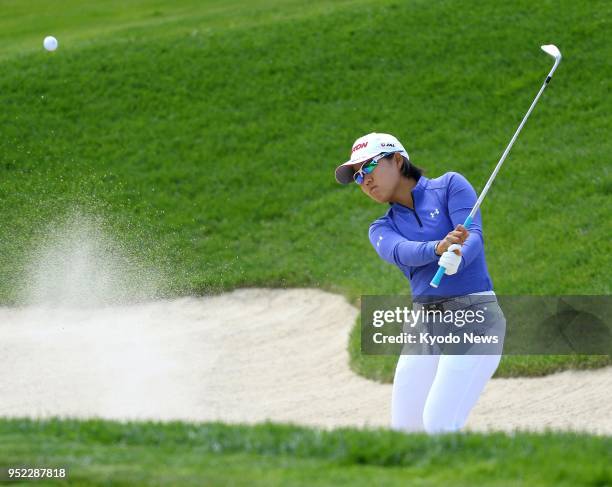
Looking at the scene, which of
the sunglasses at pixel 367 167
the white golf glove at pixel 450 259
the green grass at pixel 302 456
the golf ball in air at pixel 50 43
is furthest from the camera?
the golf ball in air at pixel 50 43

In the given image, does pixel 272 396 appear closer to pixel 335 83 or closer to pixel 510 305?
pixel 510 305

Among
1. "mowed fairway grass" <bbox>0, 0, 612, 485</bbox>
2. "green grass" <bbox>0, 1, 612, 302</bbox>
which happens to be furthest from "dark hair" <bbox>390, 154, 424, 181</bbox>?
"green grass" <bbox>0, 1, 612, 302</bbox>

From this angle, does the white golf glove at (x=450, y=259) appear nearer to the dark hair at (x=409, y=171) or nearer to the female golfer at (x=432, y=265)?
the female golfer at (x=432, y=265)

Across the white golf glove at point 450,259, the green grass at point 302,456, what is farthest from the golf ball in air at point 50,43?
the white golf glove at point 450,259

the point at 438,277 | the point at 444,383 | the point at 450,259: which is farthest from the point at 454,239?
the point at 444,383

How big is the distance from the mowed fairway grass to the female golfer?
4993 mm

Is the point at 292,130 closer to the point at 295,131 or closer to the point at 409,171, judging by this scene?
the point at 295,131

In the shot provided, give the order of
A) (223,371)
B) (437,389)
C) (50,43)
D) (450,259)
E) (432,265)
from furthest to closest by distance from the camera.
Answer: (50,43) → (223,371) → (432,265) → (437,389) → (450,259)

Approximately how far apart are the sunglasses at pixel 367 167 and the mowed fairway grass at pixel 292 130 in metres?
5.29

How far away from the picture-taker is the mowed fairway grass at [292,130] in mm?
14891

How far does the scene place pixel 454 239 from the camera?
6059 mm

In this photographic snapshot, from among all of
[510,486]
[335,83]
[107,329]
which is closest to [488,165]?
[335,83]

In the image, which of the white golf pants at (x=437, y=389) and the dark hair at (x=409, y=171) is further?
the dark hair at (x=409, y=171)

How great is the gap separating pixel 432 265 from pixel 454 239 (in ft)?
1.09
